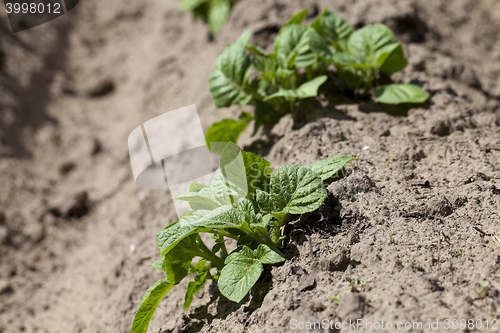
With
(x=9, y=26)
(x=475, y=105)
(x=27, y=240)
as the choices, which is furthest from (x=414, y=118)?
(x=9, y=26)

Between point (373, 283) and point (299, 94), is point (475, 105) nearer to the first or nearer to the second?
point (299, 94)

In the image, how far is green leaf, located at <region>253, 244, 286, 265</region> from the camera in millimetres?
1353

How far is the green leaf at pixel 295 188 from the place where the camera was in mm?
1421

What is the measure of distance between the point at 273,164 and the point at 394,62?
1.00 m

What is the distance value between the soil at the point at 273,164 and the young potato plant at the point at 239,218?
13 centimetres

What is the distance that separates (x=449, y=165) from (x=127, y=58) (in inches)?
153

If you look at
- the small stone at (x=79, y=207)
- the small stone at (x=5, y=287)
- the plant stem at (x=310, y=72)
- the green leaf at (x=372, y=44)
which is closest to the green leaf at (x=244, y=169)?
the plant stem at (x=310, y=72)

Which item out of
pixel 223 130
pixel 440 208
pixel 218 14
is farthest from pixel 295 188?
pixel 218 14

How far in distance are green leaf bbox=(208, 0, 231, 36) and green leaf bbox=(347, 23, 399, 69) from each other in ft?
5.59

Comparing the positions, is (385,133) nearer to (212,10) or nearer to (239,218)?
(239,218)

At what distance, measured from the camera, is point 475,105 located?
7.02 ft

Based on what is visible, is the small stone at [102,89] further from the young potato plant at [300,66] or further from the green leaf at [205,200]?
the green leaf at [205,200]

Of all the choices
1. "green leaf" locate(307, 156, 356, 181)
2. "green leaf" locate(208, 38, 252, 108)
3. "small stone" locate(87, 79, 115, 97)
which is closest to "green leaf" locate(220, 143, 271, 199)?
"green leaf" locate(307, 156, 356, 181)

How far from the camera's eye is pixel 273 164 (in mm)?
2010
